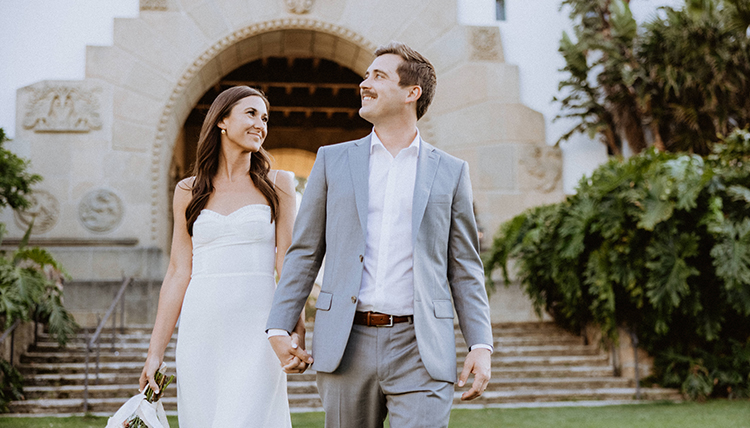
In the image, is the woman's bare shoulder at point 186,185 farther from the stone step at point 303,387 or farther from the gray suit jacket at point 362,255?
the stone step at point 303,387

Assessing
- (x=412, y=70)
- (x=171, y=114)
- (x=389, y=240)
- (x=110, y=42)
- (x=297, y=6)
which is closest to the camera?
(x=389, y=240)

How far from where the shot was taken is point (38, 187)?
13.8 meters

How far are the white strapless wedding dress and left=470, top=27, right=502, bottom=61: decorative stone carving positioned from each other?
1208 cm

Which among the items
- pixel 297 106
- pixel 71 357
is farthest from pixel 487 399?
A: pixel 297 106

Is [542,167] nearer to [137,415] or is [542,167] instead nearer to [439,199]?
[439,199]

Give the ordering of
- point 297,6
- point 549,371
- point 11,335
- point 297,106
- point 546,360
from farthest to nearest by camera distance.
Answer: point 297,106 < point 297,6 < point 546,360 < point 549,371 < point 11,335

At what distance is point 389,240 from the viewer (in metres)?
2.74

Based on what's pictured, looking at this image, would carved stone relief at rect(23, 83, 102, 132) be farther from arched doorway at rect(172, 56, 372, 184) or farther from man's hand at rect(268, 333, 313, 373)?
man's hand at rect(268, 333, 313, 373)

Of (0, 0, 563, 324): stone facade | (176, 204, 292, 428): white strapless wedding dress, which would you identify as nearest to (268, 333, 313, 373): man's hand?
(176, 204, 292, 428): white strapless wedding dress

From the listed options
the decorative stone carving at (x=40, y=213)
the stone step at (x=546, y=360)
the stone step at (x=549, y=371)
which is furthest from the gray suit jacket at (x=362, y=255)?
the decorative stone carving at (x=40, y=213)

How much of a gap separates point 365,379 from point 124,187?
1239cm

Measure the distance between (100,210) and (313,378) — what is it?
657cm

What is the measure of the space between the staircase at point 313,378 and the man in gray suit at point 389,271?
594 centimetres

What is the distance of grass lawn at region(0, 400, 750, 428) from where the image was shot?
7242 mm
